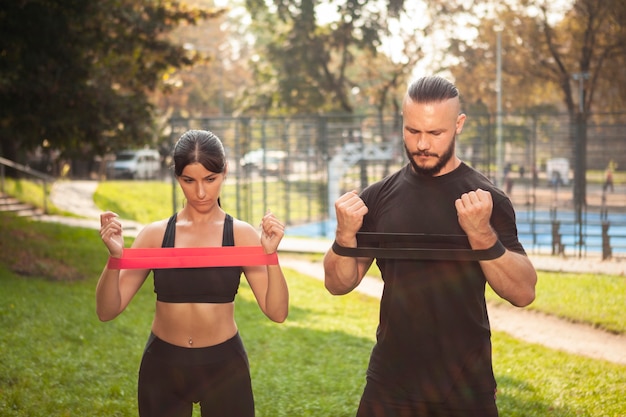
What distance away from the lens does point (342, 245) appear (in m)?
3.46

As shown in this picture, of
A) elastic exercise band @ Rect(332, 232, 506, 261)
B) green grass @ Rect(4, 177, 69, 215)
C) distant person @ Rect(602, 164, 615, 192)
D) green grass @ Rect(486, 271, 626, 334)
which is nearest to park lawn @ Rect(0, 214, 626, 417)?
green grass @ Rect(486, 271, 626, 334)

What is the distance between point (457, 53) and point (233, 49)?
127 ft

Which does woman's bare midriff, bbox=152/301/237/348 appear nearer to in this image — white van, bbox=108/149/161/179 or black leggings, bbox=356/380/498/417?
black leggings, bbox=356/380/498/417

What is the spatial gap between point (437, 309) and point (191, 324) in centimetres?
108

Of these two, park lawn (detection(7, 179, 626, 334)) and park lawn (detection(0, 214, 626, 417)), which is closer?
park lawn (detection(0, 214, 626, 417))

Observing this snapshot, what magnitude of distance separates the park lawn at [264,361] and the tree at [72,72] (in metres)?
2.92

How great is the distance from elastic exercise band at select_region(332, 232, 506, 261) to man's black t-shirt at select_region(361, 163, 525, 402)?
0.05 m

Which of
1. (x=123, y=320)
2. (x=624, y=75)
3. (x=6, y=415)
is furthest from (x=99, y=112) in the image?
(x=624, y=75)

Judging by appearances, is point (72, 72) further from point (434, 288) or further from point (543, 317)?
point (434, 288)

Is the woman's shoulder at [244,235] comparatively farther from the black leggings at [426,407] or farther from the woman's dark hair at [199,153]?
the black leggings at [426,407]

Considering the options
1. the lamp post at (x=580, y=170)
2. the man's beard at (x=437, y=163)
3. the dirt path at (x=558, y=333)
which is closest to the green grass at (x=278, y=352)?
the dirt path at (x=558, y=333)

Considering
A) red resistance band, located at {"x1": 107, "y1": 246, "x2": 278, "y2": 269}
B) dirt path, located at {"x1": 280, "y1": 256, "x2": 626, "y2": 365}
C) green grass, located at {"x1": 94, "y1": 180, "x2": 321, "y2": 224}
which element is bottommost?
dirt path, located at {"x1": 280, "y1": 256, "x2": 626, "y2": 365}

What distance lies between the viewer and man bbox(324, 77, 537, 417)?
337cm

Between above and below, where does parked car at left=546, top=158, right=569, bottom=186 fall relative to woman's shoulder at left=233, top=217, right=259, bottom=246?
above
